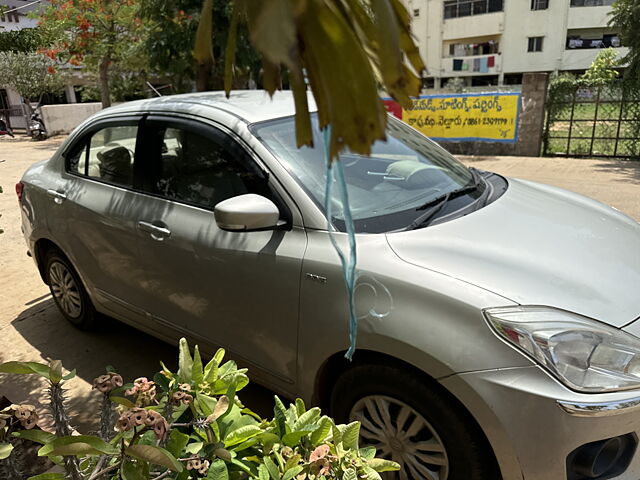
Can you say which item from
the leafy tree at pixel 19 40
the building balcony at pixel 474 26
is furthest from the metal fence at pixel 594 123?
the building balcony at pixel 474 26

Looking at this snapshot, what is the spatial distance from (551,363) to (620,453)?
49 cm

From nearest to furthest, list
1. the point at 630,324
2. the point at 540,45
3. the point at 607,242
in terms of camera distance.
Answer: the point at 630,324 < the point at 607,242 < the point at 540,45

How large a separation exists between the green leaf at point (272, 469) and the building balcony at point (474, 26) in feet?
129

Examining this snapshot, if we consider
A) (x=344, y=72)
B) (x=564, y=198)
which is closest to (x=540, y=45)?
(x=564, y=198)

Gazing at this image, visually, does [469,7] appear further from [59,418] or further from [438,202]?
[59,418]

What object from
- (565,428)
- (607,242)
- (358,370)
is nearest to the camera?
(565,428)

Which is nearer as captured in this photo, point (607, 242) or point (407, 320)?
point (407, 320)

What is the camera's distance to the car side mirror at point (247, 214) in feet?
7.70

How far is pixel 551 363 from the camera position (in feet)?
5.85

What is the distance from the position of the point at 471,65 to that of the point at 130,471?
40.9m

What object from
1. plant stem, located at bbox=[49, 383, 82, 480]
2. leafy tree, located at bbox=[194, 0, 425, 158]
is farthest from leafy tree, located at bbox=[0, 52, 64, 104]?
leafy tree, located at bbox=[194, 0, 425, 158]

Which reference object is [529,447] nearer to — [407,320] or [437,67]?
[407,320]

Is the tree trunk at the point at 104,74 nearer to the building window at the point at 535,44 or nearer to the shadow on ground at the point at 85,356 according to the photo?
the shadow on ground at the point at 85,356

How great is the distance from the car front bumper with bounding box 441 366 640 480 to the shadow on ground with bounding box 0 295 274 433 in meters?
1.57
